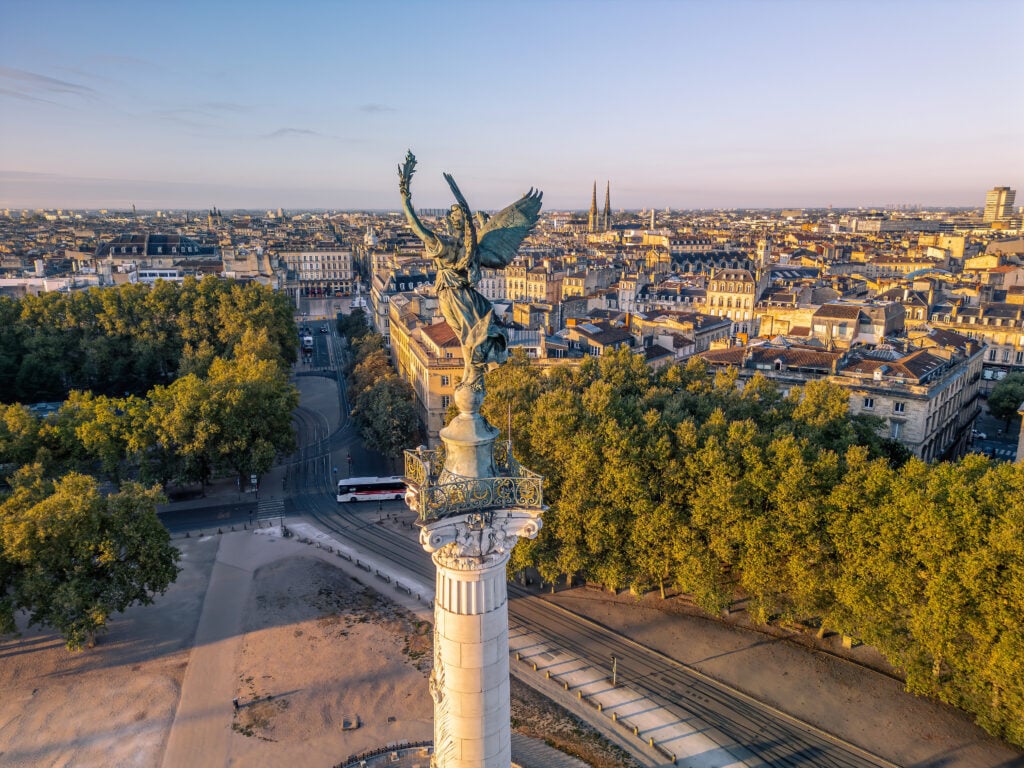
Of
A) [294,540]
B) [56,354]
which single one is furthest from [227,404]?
[56,354]

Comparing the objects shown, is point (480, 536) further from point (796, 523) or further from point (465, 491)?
point (796, 523)

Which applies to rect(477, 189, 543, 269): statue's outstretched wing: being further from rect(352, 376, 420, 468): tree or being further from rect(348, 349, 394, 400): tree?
rect(348, 349, 394, 400): tree

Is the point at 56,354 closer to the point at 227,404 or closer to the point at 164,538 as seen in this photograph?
the point at 227,404

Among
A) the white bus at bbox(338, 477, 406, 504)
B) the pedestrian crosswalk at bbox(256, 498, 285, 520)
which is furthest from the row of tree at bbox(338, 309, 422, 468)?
the pedestrian crosswalk at bbox(256, 498, 285, 520)

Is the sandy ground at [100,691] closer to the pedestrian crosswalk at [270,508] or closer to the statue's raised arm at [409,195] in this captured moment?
the pedestrian crosswalk at [270,508]

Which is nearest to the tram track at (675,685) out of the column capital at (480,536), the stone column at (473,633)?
the stone column at (473,633)
